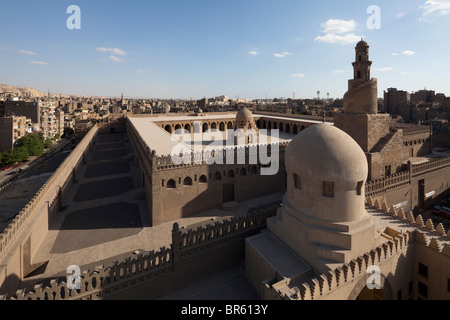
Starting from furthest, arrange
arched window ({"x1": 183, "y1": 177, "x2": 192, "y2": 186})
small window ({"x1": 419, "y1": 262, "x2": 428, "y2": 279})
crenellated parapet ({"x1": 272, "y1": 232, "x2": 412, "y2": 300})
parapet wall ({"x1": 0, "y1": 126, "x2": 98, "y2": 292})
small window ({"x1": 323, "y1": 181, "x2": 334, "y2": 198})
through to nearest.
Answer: arched window ({"x1": 183, "y1": 177, "x2": 192, "y2": 186}) → small window ({"x1": 419, "y1": 262, "x2": 428, "y2": 279}) → parapet wall ({"x1": 0, "y1": 126, "x2": 98, "y2": 292}) → small window ({"x1": 323, "y1": 181, "x2": 334, "y2": 198}) → crenellated parapet ({"x1": 272, "y1": 232, "x2": 412, "y2": 300})

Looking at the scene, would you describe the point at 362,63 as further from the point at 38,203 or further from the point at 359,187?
the point at 38,203

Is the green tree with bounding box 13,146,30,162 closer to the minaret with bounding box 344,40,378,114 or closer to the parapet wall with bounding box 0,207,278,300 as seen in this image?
the parapet wall with bounding box 0,207,278,300

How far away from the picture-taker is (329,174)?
971 centimetres

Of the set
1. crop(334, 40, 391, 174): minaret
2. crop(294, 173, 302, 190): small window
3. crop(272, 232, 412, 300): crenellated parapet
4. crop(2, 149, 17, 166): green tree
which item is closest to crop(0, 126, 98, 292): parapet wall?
crop(272, 232, 412, 300): crenellated parapet

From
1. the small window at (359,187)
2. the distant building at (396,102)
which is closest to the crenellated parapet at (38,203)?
the small window at (359,187)

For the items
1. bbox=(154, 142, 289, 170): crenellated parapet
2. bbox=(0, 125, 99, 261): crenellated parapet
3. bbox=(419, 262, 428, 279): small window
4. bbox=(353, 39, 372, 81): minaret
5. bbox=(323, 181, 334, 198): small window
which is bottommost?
bbox=(419, 262, 428, 279): small window

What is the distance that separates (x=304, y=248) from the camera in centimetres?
1048

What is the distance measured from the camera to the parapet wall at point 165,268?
9498 millimetres

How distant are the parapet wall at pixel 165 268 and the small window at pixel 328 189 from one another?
4.39 meters

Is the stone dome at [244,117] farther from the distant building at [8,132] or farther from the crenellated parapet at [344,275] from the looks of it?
the distant building at [8,132]

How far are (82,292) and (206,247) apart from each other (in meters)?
5.25

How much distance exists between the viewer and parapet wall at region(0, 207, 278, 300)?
31.2 ft

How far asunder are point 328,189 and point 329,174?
0.76 m
